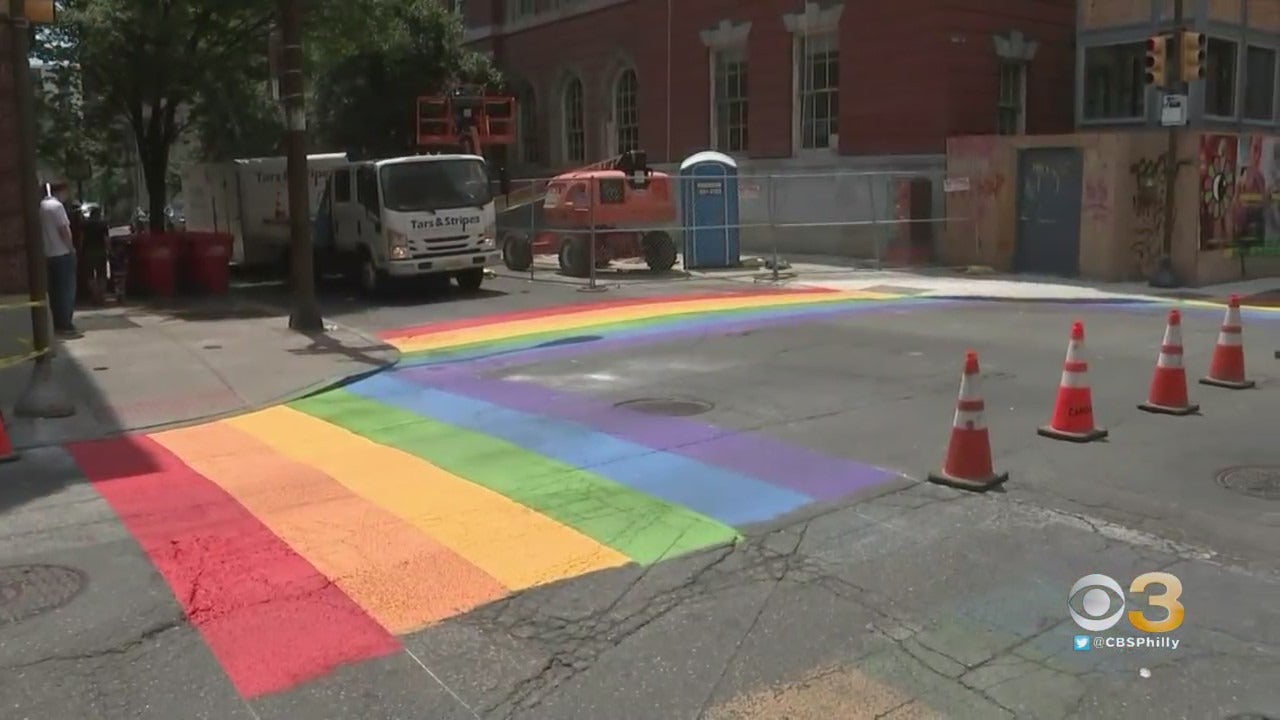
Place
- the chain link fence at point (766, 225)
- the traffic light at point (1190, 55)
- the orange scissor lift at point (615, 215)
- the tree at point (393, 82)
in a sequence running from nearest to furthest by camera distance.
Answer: the traffic light at point (1190, 55) < the orange scissor lift at point (615, 215) < the chain link fence at point (766, 225) < the tree at point (393, 82)

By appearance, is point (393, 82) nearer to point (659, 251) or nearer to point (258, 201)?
point (258, 201)

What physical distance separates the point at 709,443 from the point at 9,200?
28.4ft

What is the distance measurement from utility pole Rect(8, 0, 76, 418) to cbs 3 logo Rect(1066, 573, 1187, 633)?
312 inches

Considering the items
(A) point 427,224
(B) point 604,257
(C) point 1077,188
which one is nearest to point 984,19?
(C) point 1077,188

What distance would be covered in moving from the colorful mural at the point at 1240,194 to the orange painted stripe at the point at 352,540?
16.9m

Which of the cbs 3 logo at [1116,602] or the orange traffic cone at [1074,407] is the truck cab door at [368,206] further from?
the cbs 3 logo at [1116,602]

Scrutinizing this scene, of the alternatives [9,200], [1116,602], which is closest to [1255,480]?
[1116,602]

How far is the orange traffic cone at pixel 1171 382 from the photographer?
8.63 meters

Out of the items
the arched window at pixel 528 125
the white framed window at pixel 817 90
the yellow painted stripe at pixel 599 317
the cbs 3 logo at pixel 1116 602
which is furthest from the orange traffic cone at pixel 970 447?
the arched window at pixel 528 125

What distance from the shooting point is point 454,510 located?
6.54m

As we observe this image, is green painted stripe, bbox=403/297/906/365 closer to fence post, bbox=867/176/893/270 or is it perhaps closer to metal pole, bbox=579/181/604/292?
metal pole, bbox=579/181/604/292

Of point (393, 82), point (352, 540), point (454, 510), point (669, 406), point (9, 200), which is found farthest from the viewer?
point (393, 82)

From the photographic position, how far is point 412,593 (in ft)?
17.2

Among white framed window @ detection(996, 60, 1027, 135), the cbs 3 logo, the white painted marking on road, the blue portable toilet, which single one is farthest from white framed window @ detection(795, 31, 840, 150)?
the white painted marking on road
